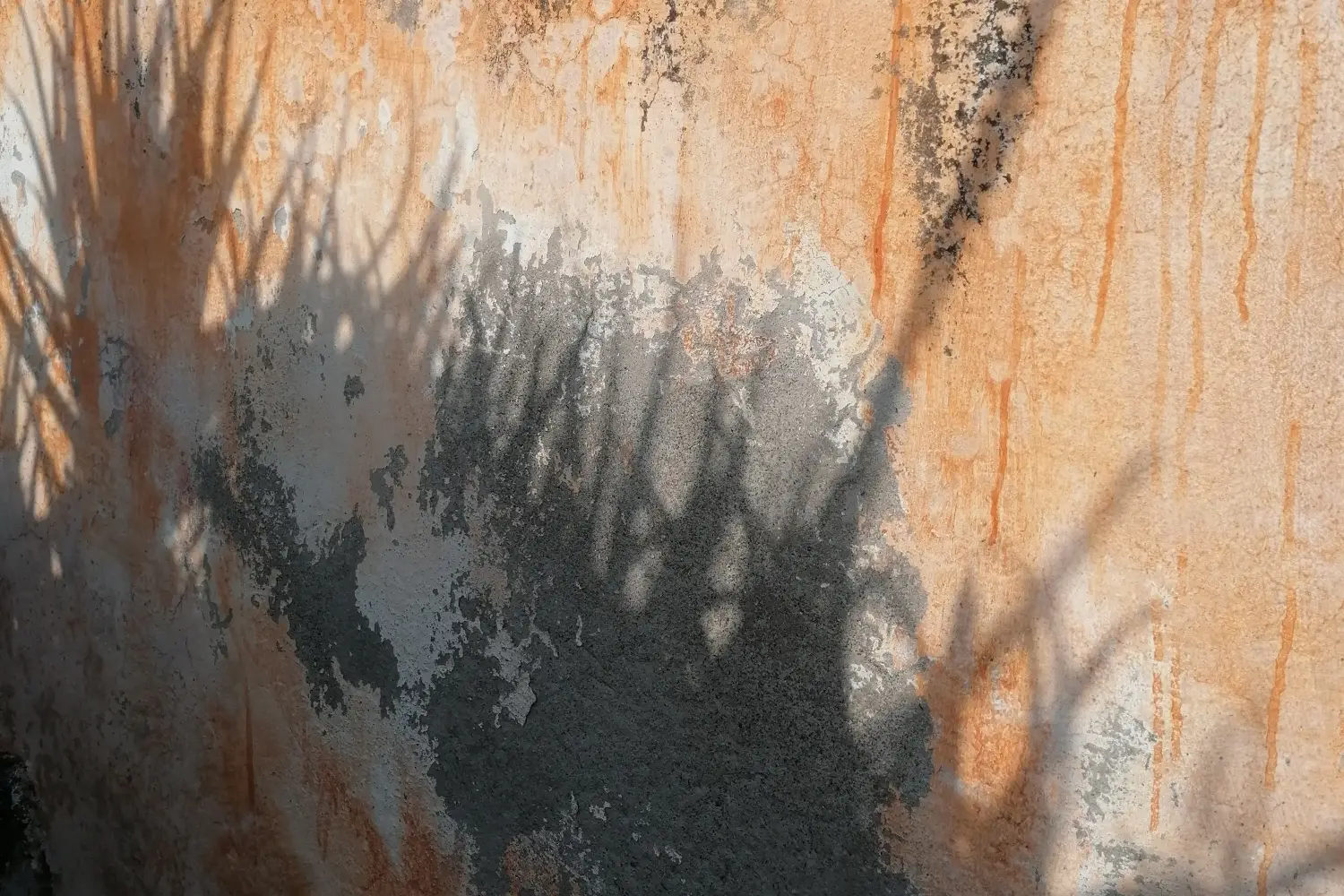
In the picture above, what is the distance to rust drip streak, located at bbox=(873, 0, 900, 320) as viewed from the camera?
1616mm

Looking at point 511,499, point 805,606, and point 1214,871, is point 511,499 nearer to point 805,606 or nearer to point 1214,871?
point 805,606

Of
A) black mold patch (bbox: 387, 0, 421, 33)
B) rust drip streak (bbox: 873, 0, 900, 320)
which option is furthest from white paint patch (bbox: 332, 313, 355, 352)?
rust drip streak (bbox: 873, 0, 900, 320)

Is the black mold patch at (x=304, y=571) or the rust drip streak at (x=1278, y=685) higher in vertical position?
the black mold patch at (x=304, y=571)

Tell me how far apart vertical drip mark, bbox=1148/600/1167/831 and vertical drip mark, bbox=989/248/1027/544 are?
0.24m

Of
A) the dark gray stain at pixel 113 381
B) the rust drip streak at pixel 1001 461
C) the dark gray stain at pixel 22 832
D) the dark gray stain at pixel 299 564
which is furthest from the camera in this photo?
the dark gray stain at pixel 22 832

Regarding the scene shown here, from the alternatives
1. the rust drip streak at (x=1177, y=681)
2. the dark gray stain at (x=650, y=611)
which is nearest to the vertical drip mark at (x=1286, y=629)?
the rust drip streak at (x=1177, y=681)

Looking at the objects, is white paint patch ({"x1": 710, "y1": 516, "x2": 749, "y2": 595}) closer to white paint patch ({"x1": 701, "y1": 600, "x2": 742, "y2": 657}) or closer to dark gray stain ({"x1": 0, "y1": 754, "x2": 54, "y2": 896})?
white paint patch ({"x1": 701, "y1": 600, "x2": 742, "y2": 657})

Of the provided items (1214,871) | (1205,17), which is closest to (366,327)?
(1205,17)

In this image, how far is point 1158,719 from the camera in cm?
151

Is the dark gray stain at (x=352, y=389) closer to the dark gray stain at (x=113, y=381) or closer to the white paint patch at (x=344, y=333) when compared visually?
the white paint patch at (x=344, y=333)

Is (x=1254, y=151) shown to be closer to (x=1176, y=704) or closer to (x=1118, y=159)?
(x=1118, y=159)

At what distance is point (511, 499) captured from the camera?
2072 millimetres

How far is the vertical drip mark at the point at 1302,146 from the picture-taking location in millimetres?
1348

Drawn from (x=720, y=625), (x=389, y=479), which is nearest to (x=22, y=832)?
(x=389, y=479)
